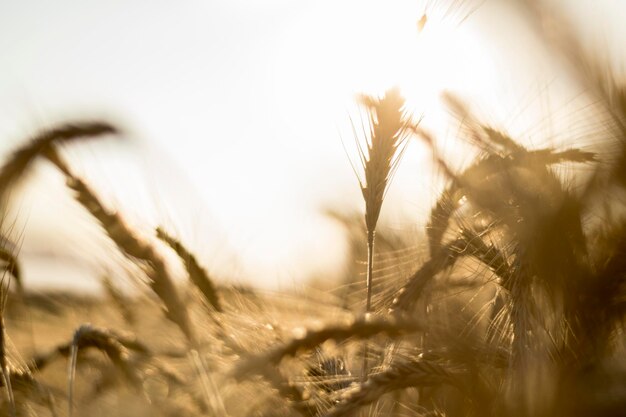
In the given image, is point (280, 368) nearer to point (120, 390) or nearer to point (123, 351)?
point (123, 351)

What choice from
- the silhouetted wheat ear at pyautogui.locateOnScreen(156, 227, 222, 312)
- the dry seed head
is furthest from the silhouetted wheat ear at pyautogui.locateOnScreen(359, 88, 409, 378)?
the silhouetted wheat ear at pyautogui.locateOnScreen(156, 227, 222, 312)

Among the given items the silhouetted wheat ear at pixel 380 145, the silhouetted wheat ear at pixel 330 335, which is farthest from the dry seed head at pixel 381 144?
the silhouetted wheat ear at pixel 330 335

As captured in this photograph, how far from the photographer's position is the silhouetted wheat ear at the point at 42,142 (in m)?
2.05

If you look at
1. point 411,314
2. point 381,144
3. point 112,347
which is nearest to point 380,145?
point 381,144

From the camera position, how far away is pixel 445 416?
1479 millimetres

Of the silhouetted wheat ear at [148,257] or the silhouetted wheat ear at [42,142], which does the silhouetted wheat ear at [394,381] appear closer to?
the silhouetted wheat ear at [148,257]

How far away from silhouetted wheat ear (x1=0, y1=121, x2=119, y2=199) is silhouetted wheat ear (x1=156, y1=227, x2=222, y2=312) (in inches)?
19.1

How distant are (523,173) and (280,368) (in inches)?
25.8

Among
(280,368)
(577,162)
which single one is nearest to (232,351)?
(280,368)

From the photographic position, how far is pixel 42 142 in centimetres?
205

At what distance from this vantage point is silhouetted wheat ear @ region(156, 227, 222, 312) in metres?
1.75

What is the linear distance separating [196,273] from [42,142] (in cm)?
64

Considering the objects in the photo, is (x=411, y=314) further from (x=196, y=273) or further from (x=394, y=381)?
(x=196, y=273)

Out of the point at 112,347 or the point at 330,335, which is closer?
the point at 330,335
